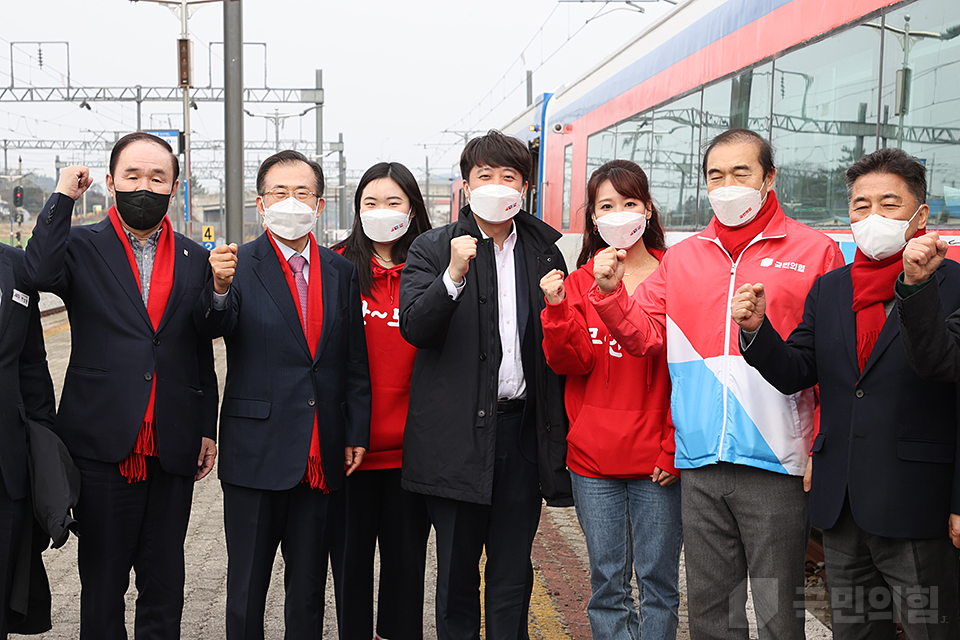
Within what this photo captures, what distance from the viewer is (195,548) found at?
5238 millimetres

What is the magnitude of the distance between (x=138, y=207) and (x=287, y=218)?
1.70ft

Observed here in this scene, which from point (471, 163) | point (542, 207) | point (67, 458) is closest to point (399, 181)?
point (471, 163)

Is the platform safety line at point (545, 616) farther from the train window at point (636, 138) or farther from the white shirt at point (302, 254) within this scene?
the train window at point (636, 138)

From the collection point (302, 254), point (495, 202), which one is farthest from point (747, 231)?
point (302, 254)

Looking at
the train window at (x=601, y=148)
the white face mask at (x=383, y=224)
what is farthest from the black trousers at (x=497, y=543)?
the train window at (x=601, y=148)

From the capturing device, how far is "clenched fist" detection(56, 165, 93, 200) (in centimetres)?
309

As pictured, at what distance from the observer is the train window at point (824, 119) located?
15.6 ft

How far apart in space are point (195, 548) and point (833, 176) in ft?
13.3

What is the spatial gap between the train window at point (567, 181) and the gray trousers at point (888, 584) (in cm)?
943

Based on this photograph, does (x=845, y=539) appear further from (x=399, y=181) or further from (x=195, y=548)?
(x=195, y=548)

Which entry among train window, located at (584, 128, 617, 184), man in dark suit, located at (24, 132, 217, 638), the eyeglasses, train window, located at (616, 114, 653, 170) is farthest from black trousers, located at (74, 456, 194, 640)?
train window, located at (584, 128, 617, 184)

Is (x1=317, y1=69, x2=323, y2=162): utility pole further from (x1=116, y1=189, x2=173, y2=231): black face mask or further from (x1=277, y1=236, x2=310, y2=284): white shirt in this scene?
(x1=116, y1=189, x2=173, y2=231): black face mask

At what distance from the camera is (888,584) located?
2748mm

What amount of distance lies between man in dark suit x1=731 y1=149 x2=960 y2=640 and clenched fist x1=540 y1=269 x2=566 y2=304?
1.93 ft
